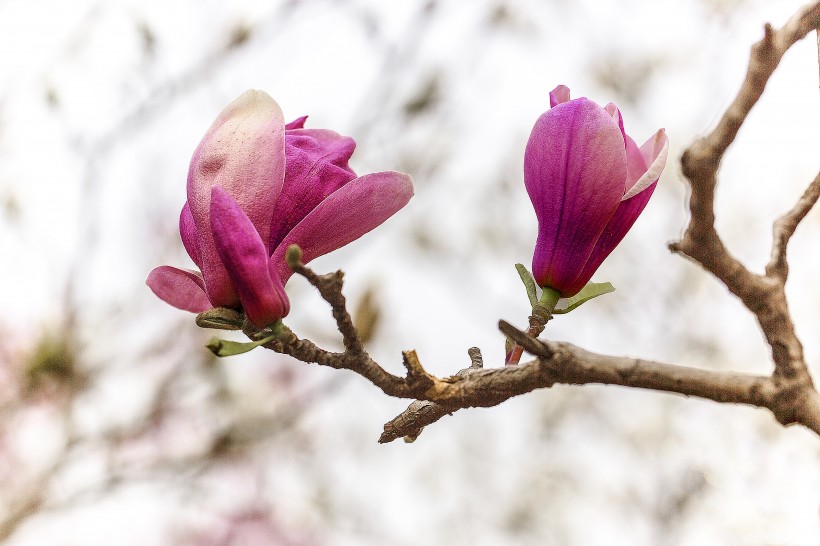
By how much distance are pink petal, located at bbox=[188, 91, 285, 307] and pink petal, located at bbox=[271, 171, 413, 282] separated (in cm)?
3

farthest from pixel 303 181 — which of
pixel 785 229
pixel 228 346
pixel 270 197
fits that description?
pixel 785 229

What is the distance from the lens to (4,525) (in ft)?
6.22

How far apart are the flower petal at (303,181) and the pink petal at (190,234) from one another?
0.07 metres

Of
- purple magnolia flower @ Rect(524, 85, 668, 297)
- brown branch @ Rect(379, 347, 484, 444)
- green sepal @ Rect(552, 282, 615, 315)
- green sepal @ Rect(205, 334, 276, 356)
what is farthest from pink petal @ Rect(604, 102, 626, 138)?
green sepal @ Rect(205, 334, 276, 356)

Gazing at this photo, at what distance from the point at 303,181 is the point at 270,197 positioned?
1.4 inches

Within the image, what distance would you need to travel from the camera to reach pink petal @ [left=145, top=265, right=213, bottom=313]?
0.69 metres

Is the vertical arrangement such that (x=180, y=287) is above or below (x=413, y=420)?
above

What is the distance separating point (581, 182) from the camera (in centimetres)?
63

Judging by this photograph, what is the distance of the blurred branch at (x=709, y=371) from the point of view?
1.50 feet

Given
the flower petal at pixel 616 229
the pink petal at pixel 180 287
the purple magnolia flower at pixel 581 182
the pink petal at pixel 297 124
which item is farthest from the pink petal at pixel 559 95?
the pink petal at pixel 180 287

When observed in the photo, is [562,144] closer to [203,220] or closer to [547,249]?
[547,249]

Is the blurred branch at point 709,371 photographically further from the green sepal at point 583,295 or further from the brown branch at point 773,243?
the green sepal at point 583,295

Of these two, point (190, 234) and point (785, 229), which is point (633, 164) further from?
point (190, 234)

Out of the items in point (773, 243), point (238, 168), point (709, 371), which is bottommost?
point (709, 371)
